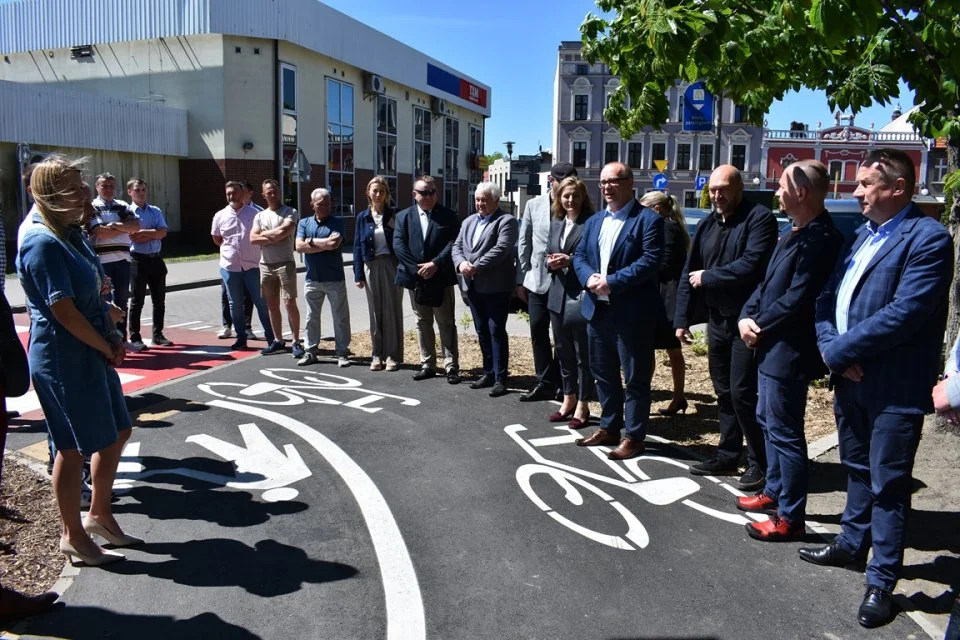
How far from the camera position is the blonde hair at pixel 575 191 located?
6656mm

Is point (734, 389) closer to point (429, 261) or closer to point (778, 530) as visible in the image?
point (778, 530)

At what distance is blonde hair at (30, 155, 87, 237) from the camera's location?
3803 millimetres

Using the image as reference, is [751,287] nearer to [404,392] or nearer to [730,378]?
[730,378]

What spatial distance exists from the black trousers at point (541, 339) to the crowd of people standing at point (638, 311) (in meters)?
0.02

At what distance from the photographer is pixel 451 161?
46.7m

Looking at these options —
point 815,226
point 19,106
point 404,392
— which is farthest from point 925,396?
point 19,106

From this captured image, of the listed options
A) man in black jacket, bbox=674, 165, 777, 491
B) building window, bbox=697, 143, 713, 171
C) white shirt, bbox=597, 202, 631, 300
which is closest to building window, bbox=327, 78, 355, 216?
white shirt, bbox=597, 202, 631, 300

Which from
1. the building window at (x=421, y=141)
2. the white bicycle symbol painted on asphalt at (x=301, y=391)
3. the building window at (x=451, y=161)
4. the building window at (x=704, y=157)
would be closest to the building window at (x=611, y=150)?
the building window at (x=704, y=157)

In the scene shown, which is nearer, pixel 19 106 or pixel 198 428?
pixel 198 428

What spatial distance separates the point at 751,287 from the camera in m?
5.10

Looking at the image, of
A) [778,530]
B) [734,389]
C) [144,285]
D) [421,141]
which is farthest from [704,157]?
[778,530]

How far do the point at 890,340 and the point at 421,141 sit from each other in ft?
132

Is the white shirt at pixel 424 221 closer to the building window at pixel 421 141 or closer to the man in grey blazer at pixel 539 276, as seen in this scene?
the man in grey blazer at pixel 539 276

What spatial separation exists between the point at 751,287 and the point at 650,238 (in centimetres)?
86
